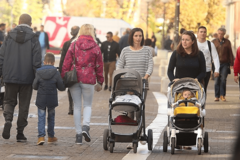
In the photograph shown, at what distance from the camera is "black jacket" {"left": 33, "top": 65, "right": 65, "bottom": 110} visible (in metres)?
8.13

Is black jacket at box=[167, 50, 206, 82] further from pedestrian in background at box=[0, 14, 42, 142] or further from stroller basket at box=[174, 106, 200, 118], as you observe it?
pedestrian in background at box=[0, 14, 42, 142]

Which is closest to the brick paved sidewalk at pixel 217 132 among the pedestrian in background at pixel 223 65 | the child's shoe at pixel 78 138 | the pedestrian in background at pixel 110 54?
the pedestrian in background at pixel 223 65

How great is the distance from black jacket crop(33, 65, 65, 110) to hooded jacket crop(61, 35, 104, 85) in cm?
17

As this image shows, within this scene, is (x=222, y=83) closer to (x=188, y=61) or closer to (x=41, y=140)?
(x=188, y=61)

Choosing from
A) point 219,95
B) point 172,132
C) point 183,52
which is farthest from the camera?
point 219,95

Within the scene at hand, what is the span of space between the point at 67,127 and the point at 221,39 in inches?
276

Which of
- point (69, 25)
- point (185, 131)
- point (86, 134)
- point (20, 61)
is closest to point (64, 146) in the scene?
point (86, 134)

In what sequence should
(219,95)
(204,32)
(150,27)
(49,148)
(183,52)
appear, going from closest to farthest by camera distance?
(49,148) → (183,52) → (204,32) → (219,95) → (150,27)

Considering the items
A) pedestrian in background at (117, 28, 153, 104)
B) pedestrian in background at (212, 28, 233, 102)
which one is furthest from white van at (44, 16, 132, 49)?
pedestrian in background at (117, 28, 153, 104)

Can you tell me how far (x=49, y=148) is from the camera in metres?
8.05

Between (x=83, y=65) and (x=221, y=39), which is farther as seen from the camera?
(x=221, y=39)

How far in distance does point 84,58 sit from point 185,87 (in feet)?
4.67

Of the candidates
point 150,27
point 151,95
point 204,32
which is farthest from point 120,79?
point 150,27

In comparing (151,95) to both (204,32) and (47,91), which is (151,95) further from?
(47,91)
